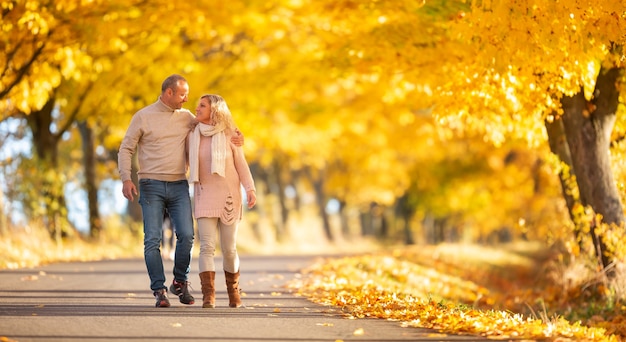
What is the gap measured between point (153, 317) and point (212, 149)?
1679 mm

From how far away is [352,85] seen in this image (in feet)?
104

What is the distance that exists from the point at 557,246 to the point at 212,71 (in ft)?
31.5

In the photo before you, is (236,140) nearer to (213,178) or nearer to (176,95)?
(213,178)

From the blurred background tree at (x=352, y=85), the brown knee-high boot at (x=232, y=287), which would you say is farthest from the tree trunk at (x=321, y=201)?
the brown knee-high boot at (x=232, y=287)

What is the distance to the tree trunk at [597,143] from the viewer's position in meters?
14.1

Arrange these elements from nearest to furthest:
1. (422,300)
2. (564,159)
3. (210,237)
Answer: (210,237) → (422,300) → (564,159)

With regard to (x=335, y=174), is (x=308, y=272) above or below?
below

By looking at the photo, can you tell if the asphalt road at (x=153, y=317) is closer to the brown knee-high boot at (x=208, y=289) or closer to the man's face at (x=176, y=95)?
the brown knee-high boot at (x=208, y=289)

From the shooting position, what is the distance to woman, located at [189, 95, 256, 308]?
364 inches

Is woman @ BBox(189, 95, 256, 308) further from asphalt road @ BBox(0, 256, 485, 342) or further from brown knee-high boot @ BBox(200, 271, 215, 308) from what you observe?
→ asphalt road @ BBox(0, 256, 485, 342)

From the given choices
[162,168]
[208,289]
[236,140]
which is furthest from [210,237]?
[236,140]

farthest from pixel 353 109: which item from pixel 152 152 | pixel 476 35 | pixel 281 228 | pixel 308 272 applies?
pixel 152 152

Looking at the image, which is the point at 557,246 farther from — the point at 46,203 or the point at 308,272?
the point at 46,203

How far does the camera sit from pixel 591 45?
11578 mm
